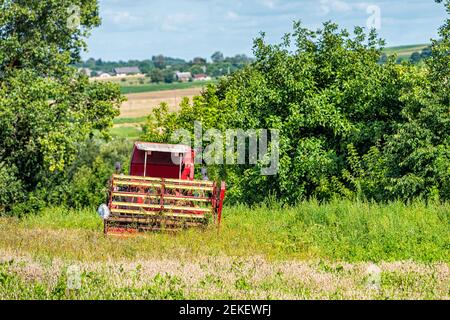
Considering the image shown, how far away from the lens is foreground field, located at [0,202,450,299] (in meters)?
9.75

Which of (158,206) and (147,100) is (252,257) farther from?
(147,100)

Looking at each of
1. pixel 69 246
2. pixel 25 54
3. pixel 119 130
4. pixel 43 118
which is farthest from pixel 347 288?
pixel 119 130

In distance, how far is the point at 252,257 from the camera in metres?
13.4

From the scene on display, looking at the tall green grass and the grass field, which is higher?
the tall green grass

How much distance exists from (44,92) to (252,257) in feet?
60.8

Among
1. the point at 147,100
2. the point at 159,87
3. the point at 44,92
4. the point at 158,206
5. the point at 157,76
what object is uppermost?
the point at 44,92

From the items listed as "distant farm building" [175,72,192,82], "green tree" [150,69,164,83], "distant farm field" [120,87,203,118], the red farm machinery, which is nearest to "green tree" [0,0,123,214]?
the red farm machinery

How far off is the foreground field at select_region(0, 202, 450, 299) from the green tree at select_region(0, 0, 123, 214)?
8.93 meters

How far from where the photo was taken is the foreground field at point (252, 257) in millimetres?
9750

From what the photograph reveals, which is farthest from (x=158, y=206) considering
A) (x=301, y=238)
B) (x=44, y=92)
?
(x=44, y=92)

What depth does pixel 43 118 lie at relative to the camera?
29.2 metres

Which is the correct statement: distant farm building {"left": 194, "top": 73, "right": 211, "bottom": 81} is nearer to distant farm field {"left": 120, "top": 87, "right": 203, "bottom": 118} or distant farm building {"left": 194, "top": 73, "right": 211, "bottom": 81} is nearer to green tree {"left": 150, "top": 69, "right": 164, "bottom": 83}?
green tree {"left": 150, "top": 69, "right": 164, "bottom": 83}

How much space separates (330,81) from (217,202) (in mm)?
12510

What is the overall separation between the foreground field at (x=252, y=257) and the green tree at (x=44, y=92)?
8.93 metres
